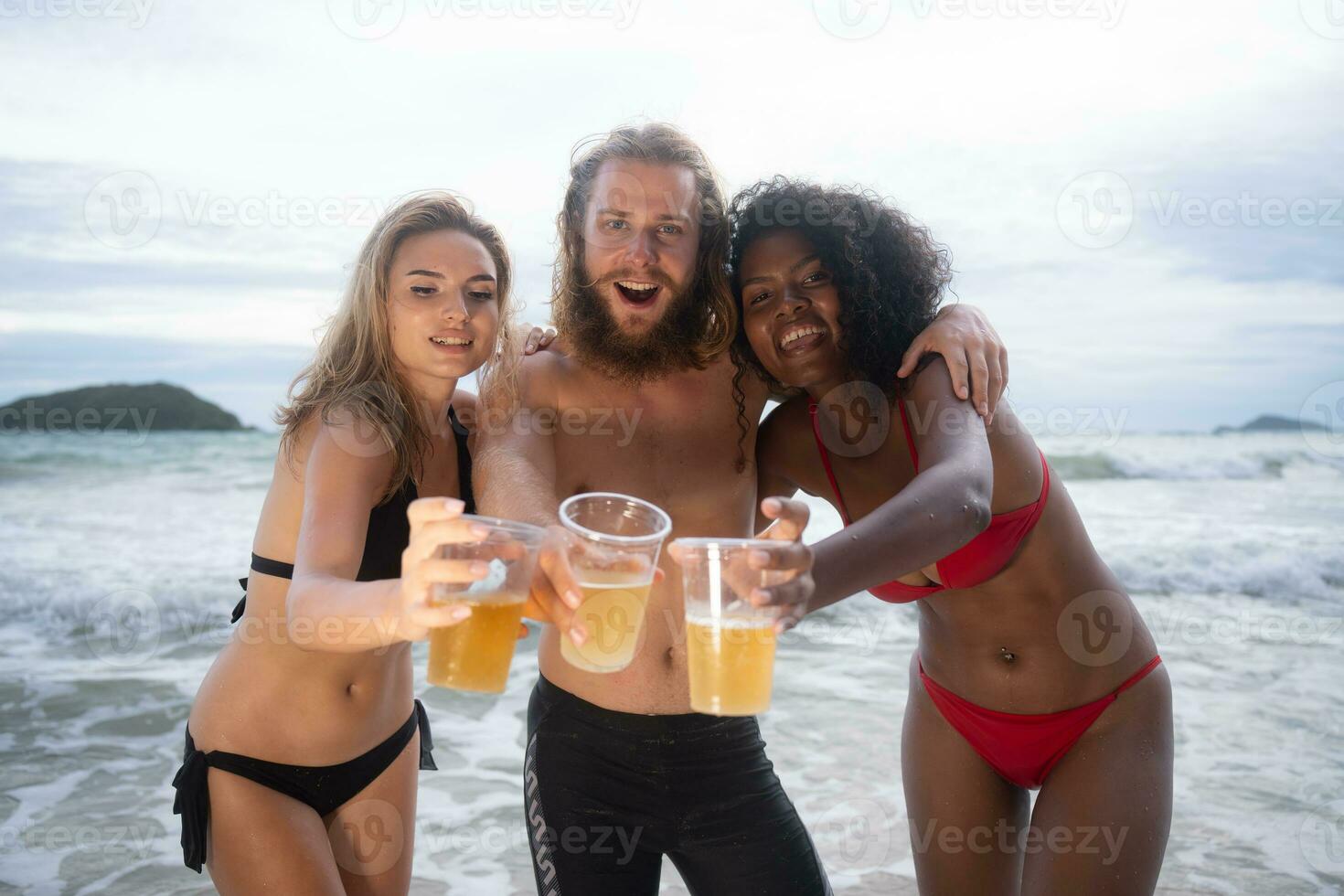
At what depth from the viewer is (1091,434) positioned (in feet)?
77.8

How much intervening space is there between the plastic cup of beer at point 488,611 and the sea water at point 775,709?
3.19 meters

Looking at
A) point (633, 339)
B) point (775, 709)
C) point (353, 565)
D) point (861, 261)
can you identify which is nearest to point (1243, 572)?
point (775, 709)

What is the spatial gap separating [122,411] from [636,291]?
2461 cm

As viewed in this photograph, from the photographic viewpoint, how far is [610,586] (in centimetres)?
181

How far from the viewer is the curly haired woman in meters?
2.75

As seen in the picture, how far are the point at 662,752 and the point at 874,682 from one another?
5.09 m

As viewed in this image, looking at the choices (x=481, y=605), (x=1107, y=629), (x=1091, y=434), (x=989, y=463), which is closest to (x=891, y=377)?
(x=989, y=463)

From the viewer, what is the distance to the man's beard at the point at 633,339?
10.6 ft

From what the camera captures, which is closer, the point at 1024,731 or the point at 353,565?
the point at 353,565

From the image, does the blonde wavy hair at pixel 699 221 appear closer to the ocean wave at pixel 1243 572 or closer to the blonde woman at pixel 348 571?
the blonde woman at pixel 348 571

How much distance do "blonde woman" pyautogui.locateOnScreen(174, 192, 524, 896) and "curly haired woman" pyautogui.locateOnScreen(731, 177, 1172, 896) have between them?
3.14 feet

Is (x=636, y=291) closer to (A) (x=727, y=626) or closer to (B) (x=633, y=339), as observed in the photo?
(B) (x=633, y=339)

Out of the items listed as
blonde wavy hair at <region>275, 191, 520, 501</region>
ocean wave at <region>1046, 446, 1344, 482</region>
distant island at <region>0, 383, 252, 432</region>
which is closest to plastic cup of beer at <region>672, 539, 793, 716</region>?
blonde wavy hair at <region>275, 191, 520, 501</region>

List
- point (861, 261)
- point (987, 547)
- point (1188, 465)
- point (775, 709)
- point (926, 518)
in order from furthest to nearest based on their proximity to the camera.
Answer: point (1188, 465), point (775, 709), point (861, 261), point (987, 547), point (926, 518)
